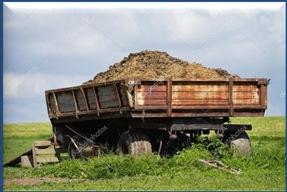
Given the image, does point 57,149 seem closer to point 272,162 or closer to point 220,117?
point 220,117

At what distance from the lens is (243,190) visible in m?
11.9

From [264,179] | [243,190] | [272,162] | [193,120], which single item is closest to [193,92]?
[193,120]

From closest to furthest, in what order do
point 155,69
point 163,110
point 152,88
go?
1. point 152,88
2. point 163,110
3. point 155,69

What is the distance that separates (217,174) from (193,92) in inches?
122

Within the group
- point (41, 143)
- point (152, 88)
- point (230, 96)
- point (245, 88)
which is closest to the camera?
point (152, 88)

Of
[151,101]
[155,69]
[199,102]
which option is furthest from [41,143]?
[199,102]

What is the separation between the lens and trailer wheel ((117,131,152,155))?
56.5ft

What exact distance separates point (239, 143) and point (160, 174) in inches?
146

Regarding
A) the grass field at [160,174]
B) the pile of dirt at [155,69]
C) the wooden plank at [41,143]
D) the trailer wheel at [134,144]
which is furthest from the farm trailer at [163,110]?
the wooden plank at [41,143]

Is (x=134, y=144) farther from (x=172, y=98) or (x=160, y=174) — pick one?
(x=160, y=174)

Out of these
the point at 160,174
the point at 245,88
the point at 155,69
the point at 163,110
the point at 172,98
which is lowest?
the point at 160,174

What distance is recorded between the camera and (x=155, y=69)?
1872cm

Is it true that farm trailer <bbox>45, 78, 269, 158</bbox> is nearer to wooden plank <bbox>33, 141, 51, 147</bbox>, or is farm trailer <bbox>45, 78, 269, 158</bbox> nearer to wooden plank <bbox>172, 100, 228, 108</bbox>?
wooden plank <bbox>172, 100, 228, 108</bbox>

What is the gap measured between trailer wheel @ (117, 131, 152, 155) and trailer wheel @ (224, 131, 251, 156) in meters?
2.33
